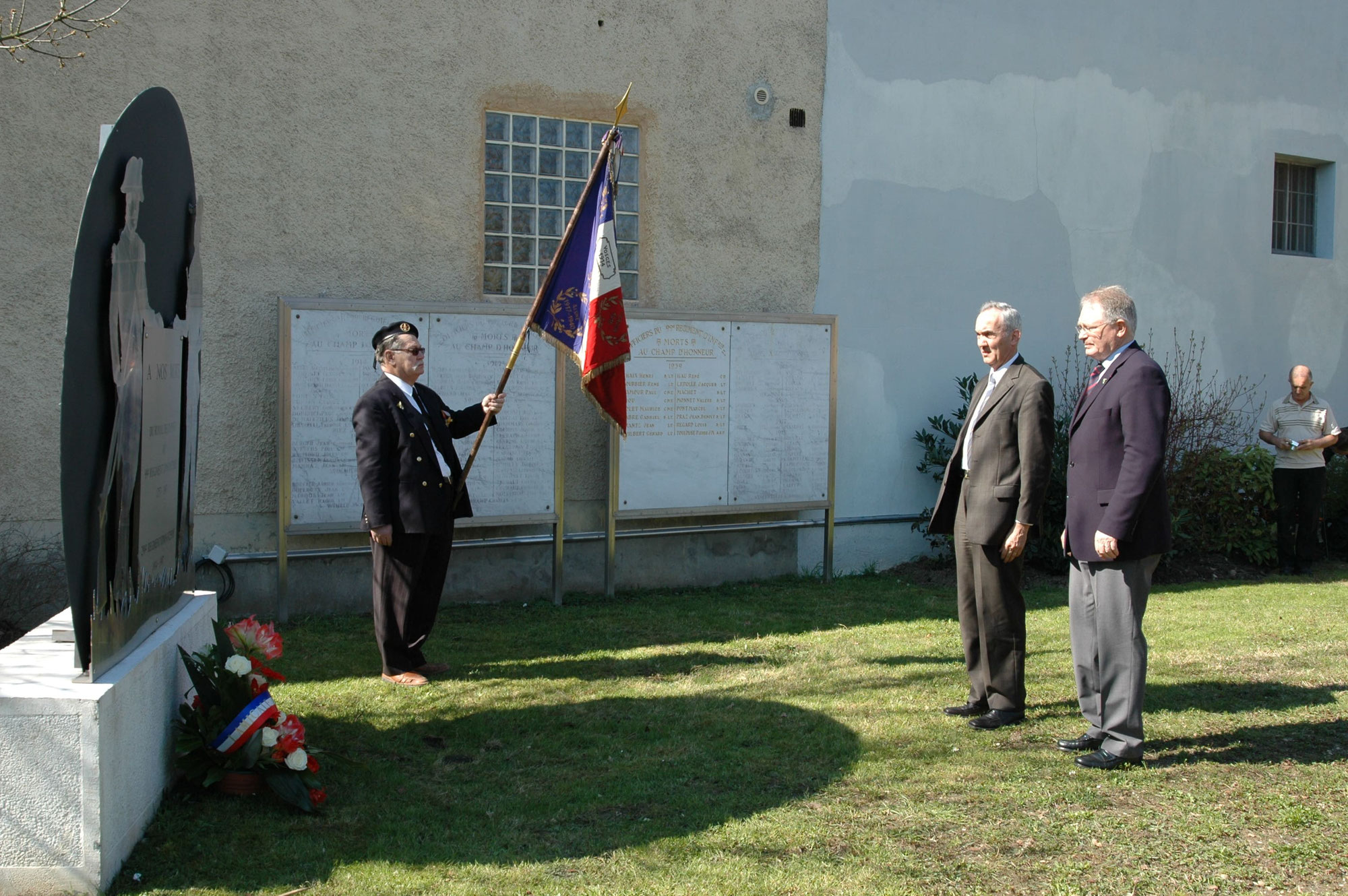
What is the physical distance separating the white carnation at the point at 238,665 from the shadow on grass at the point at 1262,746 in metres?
3.98

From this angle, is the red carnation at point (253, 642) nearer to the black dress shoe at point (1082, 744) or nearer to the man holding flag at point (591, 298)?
the man holding flag at point (591, 298)

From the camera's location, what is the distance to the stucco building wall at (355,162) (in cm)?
750

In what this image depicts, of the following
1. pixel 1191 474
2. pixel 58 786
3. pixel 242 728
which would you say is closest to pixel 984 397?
pixel 242 728

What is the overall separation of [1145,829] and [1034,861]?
1.96 feet

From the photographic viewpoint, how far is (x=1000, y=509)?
216 inches

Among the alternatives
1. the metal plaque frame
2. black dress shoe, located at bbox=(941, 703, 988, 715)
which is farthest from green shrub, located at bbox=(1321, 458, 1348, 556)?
black dress shoe, located at bbox=(941, 703, 988, 715)

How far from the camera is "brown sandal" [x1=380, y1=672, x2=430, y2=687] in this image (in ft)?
20.5

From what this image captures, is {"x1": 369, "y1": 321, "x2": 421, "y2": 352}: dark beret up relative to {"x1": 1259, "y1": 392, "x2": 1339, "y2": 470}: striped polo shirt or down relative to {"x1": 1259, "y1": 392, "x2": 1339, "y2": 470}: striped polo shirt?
up

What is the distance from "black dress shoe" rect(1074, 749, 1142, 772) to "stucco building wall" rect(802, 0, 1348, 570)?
18.1 feet

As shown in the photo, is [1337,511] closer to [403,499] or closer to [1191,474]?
[1191,474]

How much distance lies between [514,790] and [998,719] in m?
2.49

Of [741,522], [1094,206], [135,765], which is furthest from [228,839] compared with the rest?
[1094,206]

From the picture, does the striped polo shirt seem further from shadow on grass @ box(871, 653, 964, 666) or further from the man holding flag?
the man holding flag

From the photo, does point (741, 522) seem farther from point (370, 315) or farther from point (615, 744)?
point (615, 744)
